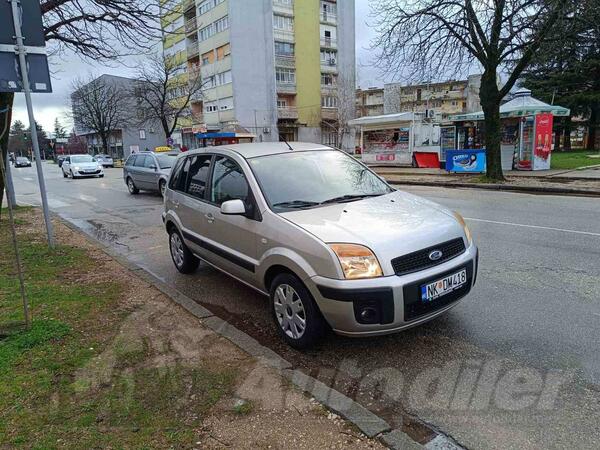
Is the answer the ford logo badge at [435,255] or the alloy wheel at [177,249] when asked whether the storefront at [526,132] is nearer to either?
the alloy wheel at [177,249]

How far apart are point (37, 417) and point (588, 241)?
24.4 feet

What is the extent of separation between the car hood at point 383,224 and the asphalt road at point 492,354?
35.3 inches

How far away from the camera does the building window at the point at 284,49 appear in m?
51.8

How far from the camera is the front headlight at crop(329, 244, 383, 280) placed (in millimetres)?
3281

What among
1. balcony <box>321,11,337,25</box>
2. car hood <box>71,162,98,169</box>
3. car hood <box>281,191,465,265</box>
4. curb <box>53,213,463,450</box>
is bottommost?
curb <box>53,213,463,450</box>

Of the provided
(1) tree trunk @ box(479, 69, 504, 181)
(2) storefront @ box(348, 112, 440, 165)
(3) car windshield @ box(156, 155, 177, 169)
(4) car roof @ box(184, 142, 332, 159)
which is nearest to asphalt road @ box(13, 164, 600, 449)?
(4) car roof @ box(184, 142, 332, 159)

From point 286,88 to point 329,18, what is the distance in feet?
37.6

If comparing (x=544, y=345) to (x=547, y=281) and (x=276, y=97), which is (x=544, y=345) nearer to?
(x=547, y=281)

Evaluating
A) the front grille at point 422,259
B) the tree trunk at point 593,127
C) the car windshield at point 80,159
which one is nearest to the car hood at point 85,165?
the car windshield at point 80,159

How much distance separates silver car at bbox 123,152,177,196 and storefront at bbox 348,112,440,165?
44.1 feet

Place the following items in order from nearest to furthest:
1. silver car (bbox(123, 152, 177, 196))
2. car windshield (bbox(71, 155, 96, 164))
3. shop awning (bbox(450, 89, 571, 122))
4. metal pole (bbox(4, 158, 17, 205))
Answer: metal pole (bbox(4, 158, 17, 205)) < silver car (bbox(123, 152, 177, 196)) < shop awning (bbox(450, 89, 571, 122)) < car windshield (bbox(71, 155, 96, 164))

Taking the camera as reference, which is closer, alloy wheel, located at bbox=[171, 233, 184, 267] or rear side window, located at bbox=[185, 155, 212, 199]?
rear side window, located at bbox=[185, 155, 212, 199]

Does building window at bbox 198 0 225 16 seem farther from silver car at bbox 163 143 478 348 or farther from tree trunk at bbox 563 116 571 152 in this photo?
silver car at bbox 163 143 478 348

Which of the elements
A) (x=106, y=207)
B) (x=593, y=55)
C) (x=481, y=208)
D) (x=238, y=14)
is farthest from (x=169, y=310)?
(x=238, y=14)
